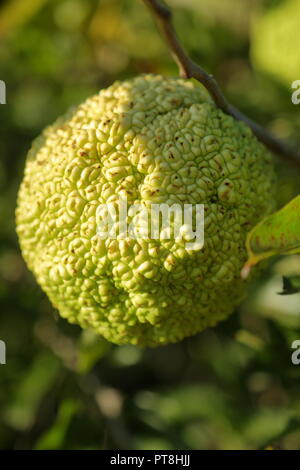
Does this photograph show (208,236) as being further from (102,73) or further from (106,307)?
(102,73)

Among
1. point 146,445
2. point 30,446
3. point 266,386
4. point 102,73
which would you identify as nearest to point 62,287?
point 146,445
